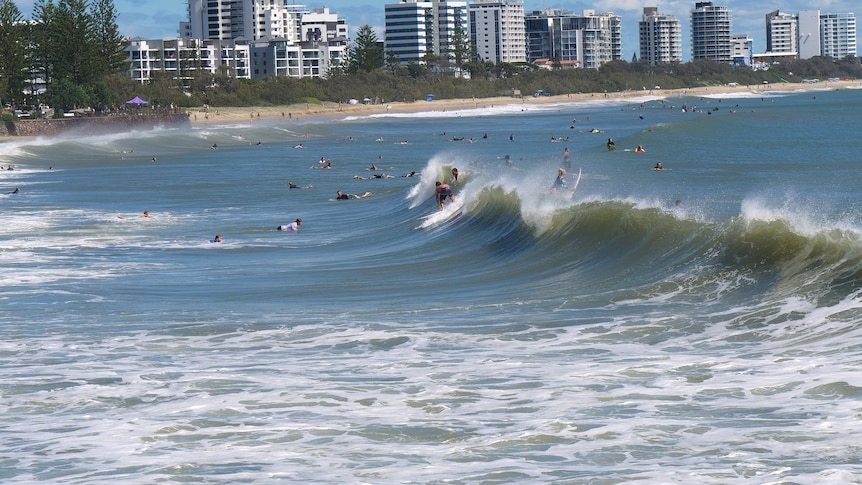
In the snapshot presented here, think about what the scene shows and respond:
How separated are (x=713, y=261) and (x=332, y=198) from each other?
23.6 metres

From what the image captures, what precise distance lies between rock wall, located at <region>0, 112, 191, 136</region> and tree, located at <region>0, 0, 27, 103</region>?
6.11m

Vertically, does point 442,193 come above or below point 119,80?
below

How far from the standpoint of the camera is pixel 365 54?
184 meters

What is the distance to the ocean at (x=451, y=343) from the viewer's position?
28.1 ft

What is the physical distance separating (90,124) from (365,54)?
322ft

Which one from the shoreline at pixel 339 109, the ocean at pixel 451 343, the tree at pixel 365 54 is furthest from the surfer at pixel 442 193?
the tree at pixel 365 54

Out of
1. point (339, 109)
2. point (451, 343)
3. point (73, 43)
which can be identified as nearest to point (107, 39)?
point (73, 43)

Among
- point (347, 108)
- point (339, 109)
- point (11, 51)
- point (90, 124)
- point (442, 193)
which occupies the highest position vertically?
point (11, 51)

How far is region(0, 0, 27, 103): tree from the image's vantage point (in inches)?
3467

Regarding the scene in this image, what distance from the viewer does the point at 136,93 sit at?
13162cm

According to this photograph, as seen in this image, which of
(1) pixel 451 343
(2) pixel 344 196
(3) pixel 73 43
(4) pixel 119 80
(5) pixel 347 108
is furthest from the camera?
(5) pixel 347 108

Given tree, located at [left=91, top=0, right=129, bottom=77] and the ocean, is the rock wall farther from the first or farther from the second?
the ocean

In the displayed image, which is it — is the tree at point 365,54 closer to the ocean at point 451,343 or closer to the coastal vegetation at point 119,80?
the coastal vegetation at point 119,80

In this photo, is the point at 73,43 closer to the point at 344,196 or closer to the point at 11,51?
the point at 11,51
